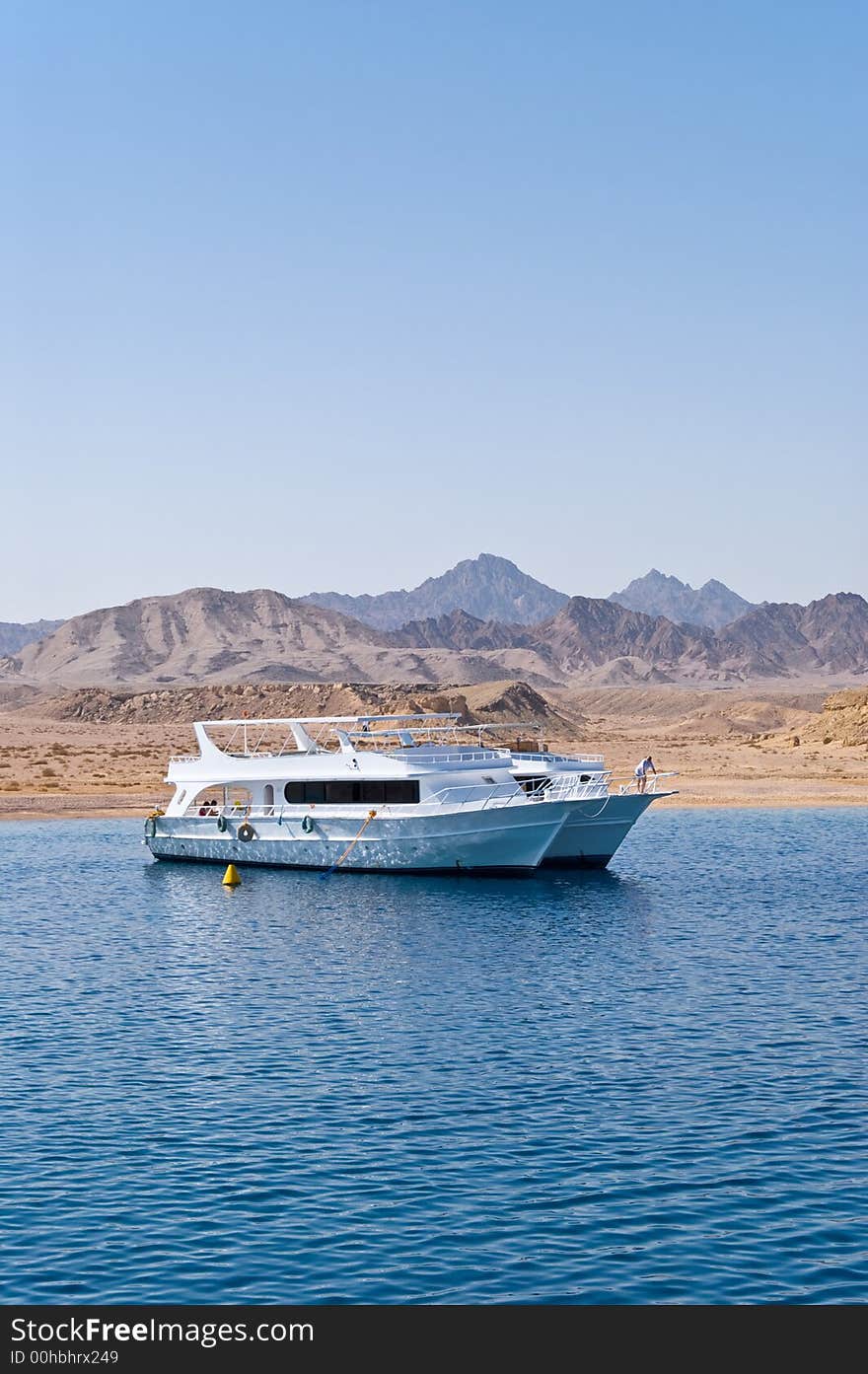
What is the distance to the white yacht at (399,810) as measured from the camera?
6306 centimetres

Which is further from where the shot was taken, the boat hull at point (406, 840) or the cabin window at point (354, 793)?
the cabin window at point (354, 793)

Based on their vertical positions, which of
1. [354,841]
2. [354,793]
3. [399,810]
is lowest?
[354,841]

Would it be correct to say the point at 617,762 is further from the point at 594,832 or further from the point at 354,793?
the point at 354,793

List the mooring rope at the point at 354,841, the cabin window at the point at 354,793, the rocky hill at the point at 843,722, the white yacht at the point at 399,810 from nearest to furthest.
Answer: the white yacht at the point at 399,810
the cabin window at the point at 354,793
the mooring rope at the point at 354,841
the rocky hill at the point at 843,722

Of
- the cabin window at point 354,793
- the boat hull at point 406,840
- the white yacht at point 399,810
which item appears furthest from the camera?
the cabin window at point 354,793

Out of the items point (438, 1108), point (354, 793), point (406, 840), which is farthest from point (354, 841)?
point (438, 1108)

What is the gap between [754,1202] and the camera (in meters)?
21.8

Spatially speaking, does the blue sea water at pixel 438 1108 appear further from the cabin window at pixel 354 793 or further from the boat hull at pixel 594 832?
the cabin window at pixel 354 793

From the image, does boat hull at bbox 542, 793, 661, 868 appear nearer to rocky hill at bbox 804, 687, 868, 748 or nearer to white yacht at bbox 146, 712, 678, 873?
white yacht at bbox 146, 712, 678, 873

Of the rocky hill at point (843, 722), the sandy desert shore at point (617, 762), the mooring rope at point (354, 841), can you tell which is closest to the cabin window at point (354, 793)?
the mooring rope at point (354, 841)

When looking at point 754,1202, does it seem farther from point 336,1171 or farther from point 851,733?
point 851,733

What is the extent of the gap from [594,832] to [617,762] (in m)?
64.8

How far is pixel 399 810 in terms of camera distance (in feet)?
211

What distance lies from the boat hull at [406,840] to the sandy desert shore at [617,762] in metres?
25.7
